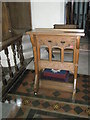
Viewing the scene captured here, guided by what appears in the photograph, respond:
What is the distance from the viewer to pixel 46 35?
183 centimetres

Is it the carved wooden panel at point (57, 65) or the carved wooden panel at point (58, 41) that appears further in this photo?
the carved wooden panel at point (57, 65)

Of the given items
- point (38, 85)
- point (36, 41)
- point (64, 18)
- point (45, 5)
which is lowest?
point (38, 85)

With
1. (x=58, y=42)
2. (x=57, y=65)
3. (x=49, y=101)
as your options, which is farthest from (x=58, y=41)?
(x=49, y=101)

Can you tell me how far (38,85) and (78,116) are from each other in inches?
30.6

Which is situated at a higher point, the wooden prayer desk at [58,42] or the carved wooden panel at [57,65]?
the wooden prayer desk at [58,42]

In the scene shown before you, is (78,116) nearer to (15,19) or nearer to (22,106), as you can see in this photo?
(22,106)

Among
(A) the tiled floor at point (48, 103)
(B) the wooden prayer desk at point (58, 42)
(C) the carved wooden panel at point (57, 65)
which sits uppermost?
(B) the wooden prayer desk at point (58, 42)

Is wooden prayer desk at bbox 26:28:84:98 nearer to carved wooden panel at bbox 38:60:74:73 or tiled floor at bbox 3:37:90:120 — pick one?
carved wooden panel at bbox 38:60:74:73

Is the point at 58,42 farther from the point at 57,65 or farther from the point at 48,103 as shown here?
the point at 48,103

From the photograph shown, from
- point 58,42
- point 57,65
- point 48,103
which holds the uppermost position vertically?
point 58,42

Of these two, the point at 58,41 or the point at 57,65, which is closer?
the point at 58,41

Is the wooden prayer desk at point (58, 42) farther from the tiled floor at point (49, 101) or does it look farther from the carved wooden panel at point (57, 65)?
the tiled floor at point (49, 101)

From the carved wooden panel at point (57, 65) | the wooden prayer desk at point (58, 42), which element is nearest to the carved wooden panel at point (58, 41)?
the wooden prayer desk at point (58, 42)

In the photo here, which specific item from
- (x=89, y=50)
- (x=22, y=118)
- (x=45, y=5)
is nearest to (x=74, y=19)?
(x=45, y=5)
